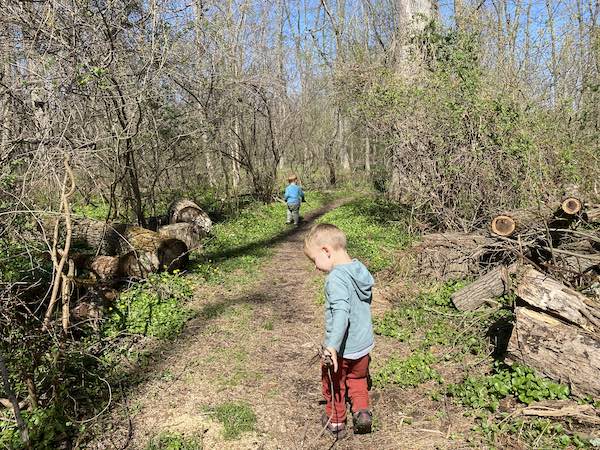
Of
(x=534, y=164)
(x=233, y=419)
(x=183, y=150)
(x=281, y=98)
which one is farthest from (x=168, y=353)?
(x=281, y=98)

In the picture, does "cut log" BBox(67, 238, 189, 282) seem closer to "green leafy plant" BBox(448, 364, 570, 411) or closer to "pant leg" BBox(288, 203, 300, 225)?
"green leafy plant" BBox(448, 364, 570, 411)

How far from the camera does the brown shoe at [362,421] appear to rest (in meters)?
3.56

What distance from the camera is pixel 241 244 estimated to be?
1039 cm

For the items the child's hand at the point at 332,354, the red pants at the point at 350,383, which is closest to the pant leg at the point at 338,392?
the red pants at the point at 350,383

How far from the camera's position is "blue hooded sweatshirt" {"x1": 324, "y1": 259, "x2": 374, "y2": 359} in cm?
320

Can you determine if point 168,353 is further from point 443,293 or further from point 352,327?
point 443,293

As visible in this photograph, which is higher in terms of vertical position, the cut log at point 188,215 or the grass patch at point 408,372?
the cut log at point 188,215

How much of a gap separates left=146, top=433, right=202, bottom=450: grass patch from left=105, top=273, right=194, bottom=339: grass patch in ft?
6.60

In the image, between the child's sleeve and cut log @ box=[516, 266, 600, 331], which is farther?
cut log @ box=[516, 266, 600, 331]

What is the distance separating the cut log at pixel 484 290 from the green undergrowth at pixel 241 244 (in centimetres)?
370

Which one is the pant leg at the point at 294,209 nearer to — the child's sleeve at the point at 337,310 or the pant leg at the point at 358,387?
the pant leg at the point at 358,387

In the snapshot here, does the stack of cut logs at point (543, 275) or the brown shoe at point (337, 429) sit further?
the stack of cut logs at point (543, 275)

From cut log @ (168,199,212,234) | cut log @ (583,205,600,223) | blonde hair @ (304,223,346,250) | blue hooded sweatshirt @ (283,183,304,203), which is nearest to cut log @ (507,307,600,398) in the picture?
blonde hair @ (304,223,346,250)

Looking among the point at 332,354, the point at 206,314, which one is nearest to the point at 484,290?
the point at 332,354
